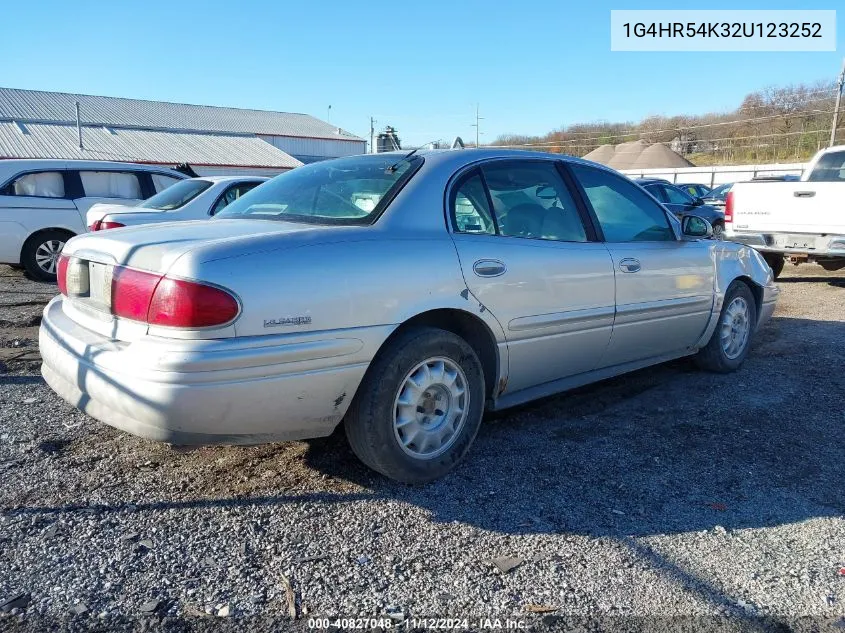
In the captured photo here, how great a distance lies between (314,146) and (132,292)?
49610 millimetres

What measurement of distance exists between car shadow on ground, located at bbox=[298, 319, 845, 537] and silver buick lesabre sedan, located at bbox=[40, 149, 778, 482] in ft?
0.88

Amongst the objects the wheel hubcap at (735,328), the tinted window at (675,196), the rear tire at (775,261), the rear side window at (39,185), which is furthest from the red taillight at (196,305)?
the tinted window at (675,196)

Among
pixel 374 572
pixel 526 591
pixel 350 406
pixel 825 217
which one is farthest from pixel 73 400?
pixel 825 217

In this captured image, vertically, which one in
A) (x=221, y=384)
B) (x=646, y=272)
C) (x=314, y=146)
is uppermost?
(x=314, y=146)

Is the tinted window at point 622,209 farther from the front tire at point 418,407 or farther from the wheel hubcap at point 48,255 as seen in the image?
the wheel hubcap at point 48,255

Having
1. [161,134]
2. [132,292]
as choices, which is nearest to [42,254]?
[132,292]

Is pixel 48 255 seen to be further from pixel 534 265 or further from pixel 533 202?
pixel 534 265

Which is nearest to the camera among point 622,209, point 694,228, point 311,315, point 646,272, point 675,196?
point 311,315

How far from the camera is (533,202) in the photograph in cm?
386

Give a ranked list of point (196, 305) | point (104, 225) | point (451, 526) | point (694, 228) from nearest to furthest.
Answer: point (196, 305)
point (451, 526)
point (694, 228)
point (104, 225)

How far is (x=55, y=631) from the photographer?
2129mm

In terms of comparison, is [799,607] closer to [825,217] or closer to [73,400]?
[73,400]

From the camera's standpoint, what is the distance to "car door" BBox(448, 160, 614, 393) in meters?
3.39

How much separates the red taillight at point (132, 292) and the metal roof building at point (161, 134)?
34.5 metres
